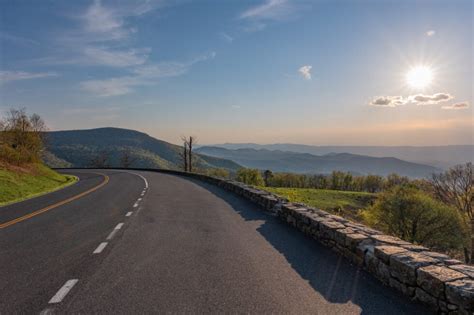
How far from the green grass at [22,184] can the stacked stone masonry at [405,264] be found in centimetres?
1793

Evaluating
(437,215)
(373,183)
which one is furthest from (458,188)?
(373,183)

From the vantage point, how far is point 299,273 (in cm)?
578

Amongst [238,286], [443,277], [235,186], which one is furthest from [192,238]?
[235,186]

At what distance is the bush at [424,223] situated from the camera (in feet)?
94.6

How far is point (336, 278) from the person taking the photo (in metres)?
5.58

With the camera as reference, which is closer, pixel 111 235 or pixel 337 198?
pixel 111 235

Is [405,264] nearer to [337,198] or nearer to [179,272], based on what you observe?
[179,272]

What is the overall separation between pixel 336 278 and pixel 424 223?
29193mm

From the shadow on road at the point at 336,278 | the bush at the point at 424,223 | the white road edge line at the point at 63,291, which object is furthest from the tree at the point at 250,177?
the white road edge line at the point at 63,291

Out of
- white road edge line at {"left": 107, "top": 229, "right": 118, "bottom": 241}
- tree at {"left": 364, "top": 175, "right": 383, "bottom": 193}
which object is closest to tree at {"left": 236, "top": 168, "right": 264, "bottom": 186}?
tree at {"left": 364, "top": 175, "right": 383, "bottom": 193}

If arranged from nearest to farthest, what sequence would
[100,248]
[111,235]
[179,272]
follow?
1. [179,272]
2. [100,248]
3. [111,235]

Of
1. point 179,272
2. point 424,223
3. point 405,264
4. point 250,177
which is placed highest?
point 405,264

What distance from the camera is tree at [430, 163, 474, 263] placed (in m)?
39.2

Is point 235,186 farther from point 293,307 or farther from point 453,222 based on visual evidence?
point 453,222
